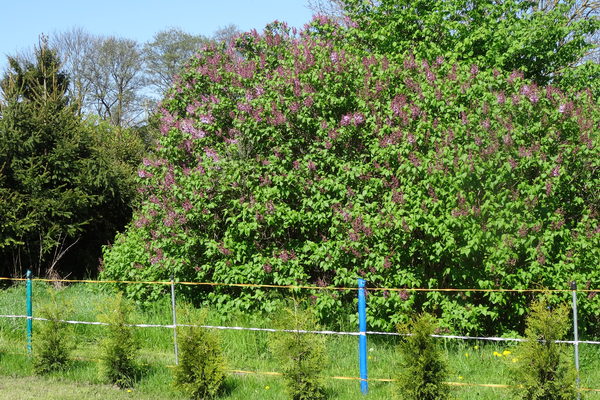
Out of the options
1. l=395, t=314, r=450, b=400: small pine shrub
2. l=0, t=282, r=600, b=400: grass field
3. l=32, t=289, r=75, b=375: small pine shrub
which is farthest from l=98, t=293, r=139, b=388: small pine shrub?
l=395, t=314, r=450, b=400: small pine shrub

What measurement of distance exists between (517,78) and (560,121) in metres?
0.90

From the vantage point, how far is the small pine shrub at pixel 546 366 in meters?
5.18

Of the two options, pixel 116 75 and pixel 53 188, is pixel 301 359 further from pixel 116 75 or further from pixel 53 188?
pixel 116 75

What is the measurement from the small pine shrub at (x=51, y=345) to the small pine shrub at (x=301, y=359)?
3.01 metres

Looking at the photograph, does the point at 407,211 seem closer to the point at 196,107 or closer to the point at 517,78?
the point at 517,78

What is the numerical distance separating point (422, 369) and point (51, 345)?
443 cm

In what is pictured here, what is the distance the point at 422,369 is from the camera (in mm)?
5531

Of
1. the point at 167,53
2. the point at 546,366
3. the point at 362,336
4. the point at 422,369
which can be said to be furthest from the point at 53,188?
the point at 167,53

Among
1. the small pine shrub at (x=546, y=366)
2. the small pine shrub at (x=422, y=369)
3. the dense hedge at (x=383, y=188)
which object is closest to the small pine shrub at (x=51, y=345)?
the dense hedge at (x=383, y=188)

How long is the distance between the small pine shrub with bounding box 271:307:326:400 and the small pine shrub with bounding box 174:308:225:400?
2.18ft

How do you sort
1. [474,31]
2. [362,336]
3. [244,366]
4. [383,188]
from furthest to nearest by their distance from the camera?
[474,31], [383,188], [244,366], [362,336]

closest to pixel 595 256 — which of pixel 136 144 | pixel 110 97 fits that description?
pixel 136 144

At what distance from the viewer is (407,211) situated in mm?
7168

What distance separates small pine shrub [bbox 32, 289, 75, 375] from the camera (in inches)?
296
